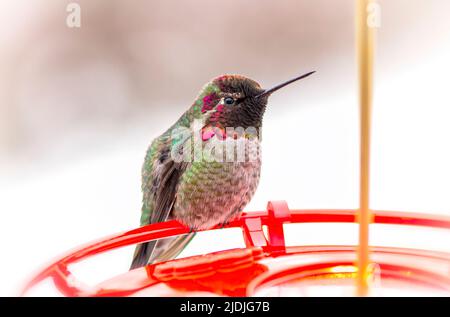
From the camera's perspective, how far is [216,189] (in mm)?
1718

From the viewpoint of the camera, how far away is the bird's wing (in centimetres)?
171

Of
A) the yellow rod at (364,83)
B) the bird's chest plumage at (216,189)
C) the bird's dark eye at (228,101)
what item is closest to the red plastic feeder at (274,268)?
the yellow rod at (364,83)

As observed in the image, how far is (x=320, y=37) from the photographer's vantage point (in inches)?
99.9

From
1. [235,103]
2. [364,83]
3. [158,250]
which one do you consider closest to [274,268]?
[364,83]

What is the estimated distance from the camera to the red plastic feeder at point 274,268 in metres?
1.02

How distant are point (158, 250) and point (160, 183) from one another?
7.9 inches

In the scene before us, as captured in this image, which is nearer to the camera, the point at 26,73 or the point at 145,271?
the point at 145,271

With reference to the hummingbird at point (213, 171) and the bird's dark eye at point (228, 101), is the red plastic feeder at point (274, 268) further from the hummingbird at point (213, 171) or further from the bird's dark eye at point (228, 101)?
the bird's dark eye at point (228, 101)

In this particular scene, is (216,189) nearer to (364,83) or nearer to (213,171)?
(213,171)

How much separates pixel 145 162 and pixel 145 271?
2.61 ft

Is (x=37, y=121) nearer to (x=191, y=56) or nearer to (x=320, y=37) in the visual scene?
(x=191, y=56)

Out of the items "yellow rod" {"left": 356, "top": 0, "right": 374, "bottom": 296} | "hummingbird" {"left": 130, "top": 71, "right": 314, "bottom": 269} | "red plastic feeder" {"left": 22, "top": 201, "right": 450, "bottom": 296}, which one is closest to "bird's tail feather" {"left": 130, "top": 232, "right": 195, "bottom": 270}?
"hummingbird" {"left": 130, "top": 71, "right": 314, "bottom": 269}

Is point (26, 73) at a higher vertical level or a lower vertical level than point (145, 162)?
higher
